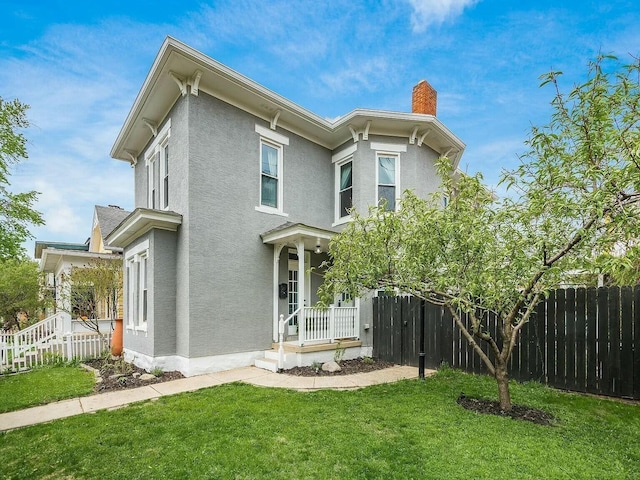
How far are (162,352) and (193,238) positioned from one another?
2.81 metres

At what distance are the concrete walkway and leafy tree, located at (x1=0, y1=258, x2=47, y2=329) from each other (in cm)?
1316

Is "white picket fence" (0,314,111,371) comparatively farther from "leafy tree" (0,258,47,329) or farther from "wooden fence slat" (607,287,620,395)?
"wooden fence slat" (607,287,620,395)

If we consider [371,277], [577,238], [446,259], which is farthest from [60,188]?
[577,238]

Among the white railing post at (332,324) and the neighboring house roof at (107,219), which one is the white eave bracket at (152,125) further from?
the white railing post at (332,324)

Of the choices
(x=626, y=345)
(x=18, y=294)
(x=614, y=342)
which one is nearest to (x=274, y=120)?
(x=614, y=342)

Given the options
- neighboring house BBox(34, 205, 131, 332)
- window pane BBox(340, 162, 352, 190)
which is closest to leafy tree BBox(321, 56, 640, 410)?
window pane BBox(340, 162, 352, 190)

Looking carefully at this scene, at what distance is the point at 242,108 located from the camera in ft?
30.4

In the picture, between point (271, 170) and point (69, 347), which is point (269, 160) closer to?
point (271, 170)

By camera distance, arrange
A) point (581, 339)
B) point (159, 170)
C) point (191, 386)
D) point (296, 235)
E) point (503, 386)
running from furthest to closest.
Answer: point (159, 170), point (296, 235), point (191, 386), point (581, 339), point (503, 386)

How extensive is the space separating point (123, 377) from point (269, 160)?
6.45 meters

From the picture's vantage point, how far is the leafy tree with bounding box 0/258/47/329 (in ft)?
55.1

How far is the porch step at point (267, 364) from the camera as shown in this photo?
8219 millimetres

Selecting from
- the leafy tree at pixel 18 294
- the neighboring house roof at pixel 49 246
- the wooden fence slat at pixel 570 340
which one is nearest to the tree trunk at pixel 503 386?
the wooden fence slat at pixel 570 340

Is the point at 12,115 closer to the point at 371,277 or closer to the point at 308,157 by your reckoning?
the point at 308,157
